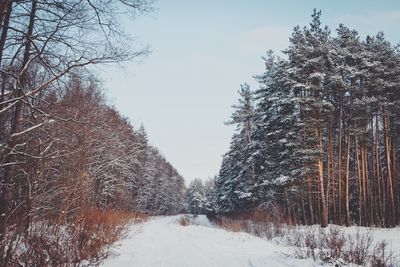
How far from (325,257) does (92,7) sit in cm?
794

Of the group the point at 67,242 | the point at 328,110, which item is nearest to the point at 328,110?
the point at 328,110

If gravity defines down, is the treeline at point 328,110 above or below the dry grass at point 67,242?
above

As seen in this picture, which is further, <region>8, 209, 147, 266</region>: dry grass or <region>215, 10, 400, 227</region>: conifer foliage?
<region>215, 10, 400, 227</region>: conifer foliage

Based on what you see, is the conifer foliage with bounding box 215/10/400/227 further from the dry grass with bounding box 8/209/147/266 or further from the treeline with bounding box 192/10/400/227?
the dry grass with bounding box 8/209/147/266

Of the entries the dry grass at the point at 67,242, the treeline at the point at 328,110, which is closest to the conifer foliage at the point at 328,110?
the treeline at the point at 328,110

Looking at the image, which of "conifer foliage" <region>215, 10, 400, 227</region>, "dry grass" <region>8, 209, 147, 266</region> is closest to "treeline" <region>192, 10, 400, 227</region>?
"conifer foliage" <region>215, 10, 400, 227</region>

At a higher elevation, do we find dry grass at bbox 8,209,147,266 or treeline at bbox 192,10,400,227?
treeline at bbox 192,10,400,227

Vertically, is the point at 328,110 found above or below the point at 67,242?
above

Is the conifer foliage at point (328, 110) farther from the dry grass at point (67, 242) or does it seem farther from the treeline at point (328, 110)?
the dry grass at point (67, 242)

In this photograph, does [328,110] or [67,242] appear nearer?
[67,242]

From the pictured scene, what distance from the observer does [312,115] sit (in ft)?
74.7

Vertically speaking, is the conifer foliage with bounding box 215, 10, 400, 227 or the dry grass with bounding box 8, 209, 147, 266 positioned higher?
the conifer foliage with bounding box 215, 10, 400, 227

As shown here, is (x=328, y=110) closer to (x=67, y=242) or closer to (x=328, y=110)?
(x=328, y=110)

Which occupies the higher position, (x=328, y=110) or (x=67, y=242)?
(x=328, y=110)
